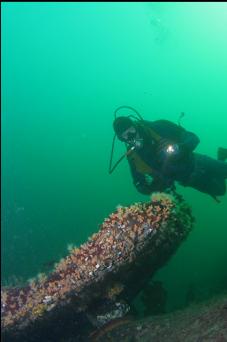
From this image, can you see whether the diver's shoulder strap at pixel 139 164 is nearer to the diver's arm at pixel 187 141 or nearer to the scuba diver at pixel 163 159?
the scuba diver at pixel 163 159

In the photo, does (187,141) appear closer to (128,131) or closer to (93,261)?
(128,131)

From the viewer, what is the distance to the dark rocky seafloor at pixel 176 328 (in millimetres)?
3611

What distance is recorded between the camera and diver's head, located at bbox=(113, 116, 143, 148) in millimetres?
6484

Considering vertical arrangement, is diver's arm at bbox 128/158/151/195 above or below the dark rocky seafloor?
above

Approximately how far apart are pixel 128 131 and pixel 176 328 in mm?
3545

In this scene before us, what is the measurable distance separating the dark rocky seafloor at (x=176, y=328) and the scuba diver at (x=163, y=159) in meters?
2.25

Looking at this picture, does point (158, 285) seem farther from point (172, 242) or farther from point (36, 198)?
point (36, 198)

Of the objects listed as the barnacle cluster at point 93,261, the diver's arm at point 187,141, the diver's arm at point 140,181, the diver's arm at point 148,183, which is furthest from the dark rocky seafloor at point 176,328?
the diver's arm at point 187,141

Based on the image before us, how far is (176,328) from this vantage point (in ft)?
13.5

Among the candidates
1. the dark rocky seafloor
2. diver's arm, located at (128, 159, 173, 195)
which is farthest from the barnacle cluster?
diver's arm, located at (128, 159, 173, 195)

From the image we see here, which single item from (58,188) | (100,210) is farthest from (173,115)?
(100,210)

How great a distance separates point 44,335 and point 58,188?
59656mm

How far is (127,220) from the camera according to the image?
4293 mm

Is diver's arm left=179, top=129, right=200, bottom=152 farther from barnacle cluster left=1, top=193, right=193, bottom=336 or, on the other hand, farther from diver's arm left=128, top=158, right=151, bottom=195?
barnacle cluster left=1, top=193, right=193, bottom=336
